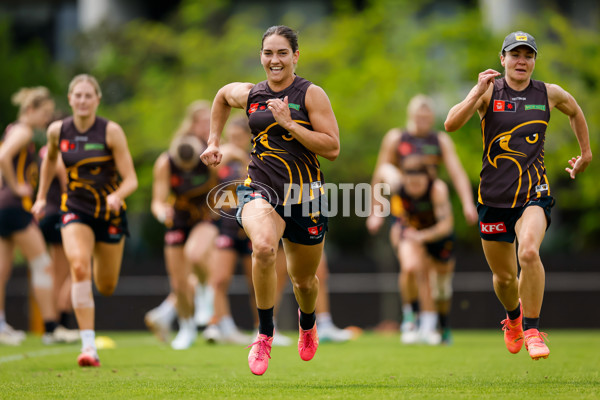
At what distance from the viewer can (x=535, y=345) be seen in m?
6.83

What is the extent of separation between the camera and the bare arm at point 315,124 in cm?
662

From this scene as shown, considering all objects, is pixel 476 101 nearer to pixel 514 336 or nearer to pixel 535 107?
pixel 535 107

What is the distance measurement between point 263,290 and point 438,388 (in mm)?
1463

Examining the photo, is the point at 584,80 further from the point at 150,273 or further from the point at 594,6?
the point at 150,273

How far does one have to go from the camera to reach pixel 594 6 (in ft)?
92.5

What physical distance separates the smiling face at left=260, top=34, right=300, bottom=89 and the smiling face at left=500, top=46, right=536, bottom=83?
70.2 inches

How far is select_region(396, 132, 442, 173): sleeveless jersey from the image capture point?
459 inches

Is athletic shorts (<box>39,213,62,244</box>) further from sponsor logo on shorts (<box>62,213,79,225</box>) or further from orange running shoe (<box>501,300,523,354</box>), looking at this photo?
orange running shoe (<box>501,300,523,354</box>)

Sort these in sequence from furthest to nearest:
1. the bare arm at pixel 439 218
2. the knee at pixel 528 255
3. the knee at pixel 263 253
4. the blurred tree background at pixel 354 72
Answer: the blurred tree background at pixel 354 72 → the bare arm at pixel 439 218 → the knee at pixel 528 255 → the knee at pixel 263 253

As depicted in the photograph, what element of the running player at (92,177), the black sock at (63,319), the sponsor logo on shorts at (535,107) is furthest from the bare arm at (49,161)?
the sponsor logo on shorts at (535,107)

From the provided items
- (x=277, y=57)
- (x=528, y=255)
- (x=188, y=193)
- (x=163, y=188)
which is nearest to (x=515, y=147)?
(x=528, y=255)

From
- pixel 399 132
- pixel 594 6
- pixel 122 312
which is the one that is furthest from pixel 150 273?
pixel 594 6

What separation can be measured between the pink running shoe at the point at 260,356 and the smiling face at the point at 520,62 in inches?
112

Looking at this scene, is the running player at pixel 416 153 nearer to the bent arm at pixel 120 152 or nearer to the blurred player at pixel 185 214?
the blurred player at pixel 185 214
